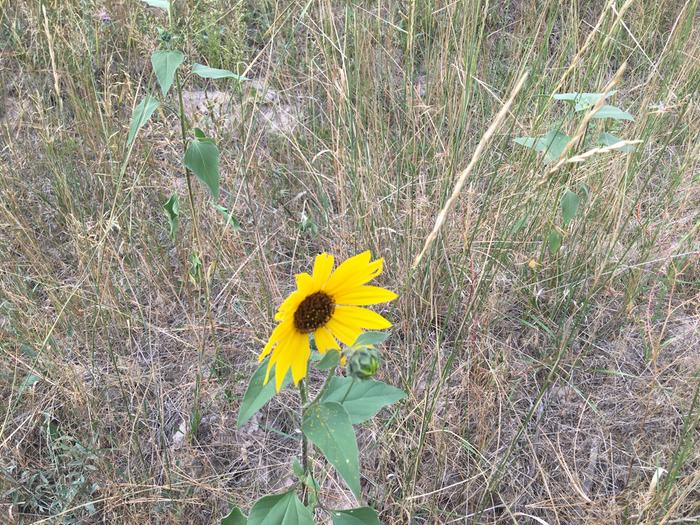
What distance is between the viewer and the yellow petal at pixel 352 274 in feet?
2.94

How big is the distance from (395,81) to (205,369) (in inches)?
55.5

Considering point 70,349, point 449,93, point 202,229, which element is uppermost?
point 449,93

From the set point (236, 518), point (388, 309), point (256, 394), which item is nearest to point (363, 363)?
point (256, 394)

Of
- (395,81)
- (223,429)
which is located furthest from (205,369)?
(395,81)

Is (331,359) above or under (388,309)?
above

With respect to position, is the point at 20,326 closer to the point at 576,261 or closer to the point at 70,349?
the point at 70,349

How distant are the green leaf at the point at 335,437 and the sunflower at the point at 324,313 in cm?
6

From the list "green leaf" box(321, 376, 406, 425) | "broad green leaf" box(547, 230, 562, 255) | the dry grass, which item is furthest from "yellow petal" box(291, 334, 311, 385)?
"broad green leaf" box(547, 230, 562, 255)

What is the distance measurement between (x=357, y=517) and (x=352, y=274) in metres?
0.43

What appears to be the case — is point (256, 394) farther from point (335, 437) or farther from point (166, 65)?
point (166, 65)

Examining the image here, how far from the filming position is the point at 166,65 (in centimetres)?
123

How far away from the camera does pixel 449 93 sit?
190 centimetres

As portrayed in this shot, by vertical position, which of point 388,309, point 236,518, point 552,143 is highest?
point 552,143

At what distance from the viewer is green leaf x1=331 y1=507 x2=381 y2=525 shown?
98cm
